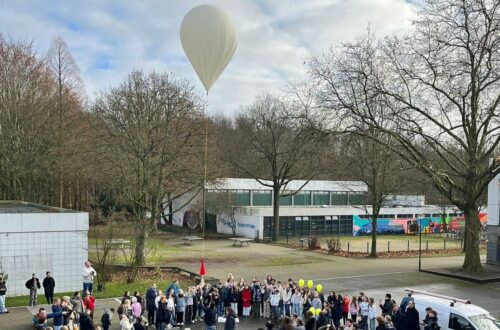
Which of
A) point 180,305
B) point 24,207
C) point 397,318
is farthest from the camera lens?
point 24,207

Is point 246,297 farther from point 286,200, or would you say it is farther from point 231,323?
point 286,200

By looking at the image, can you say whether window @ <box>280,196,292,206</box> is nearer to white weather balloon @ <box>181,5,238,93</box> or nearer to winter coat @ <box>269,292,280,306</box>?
winter coat @ <box>269,292,280,306</box>

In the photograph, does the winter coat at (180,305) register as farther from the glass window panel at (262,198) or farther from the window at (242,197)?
the glass window panel at (262,198)

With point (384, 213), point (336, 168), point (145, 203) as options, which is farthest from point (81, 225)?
point (384, 213)

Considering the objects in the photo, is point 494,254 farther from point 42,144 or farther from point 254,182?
point 42,144

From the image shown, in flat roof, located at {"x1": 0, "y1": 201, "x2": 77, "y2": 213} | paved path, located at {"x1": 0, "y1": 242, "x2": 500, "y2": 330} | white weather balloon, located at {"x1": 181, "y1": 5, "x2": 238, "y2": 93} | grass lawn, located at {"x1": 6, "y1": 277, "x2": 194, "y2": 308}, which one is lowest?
paved path, located at {"x1": 0, "y1": 242, "x2": 500, "y2": 330}

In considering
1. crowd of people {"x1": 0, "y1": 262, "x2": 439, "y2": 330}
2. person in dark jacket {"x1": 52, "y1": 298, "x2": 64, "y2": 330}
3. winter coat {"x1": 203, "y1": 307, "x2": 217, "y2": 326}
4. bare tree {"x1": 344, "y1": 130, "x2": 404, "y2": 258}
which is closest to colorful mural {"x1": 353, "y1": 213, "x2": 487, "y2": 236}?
bare tree {"x1": 344, "y1": 130, "x2": 404, "y2": 258}

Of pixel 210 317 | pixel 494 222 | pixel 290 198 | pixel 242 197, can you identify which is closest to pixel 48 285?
pixel 210 317
